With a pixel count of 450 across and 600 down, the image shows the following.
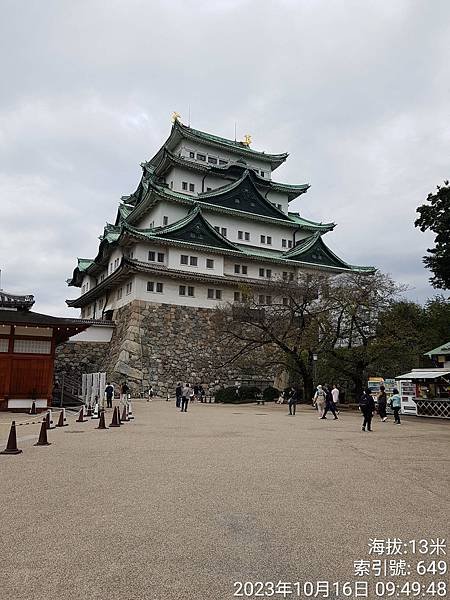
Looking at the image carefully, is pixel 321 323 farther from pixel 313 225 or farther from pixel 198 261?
pixel 313 225

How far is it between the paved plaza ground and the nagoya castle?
2586cm

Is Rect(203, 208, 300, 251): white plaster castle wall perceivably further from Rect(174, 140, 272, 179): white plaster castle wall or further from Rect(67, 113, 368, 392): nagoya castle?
Rect(174, 140, 272, 179): white plaster castle wall

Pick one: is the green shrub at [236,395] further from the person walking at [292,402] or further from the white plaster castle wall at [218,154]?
the white plaster castle wall at [218,154]

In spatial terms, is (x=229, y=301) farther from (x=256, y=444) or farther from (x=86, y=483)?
(x=86, y=483)

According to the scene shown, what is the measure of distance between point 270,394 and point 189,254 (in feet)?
45.3

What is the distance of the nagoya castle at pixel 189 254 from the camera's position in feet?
121

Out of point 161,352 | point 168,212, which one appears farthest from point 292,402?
point 168,212

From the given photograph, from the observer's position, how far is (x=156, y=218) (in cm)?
4366

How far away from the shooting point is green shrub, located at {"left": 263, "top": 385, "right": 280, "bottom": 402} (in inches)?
1451

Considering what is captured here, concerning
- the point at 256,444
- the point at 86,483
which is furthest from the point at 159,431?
the point at 86,483

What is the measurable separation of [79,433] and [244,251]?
1208 inches

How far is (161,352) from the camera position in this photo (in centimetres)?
3681

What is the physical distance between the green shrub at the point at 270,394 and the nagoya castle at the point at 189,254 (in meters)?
3.66

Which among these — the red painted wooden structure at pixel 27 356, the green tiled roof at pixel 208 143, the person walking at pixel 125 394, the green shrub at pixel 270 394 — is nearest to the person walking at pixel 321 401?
the person walking at pixel 125 394
